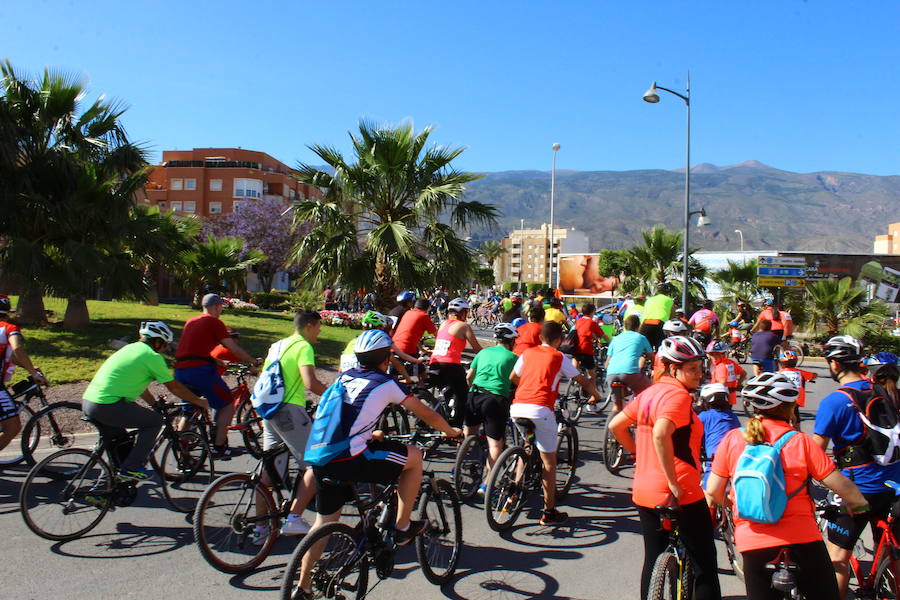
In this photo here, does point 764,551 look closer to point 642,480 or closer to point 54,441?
point 642,480

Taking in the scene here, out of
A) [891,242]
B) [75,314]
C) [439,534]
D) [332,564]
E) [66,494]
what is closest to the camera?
[332,564]

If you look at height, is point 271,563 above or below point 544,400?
below

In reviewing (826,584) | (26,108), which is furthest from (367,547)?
(26,108)

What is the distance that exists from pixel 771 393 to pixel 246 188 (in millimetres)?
70602

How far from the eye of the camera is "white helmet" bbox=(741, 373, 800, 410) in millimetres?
3277

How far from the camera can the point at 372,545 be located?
4043 mm

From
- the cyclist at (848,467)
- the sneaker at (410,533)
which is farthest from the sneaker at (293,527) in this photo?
the cyclist at (848,467)

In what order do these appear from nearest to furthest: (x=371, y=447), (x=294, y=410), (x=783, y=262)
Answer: (x=371, y=447), (x=294, y=410), (x=783, y=262)

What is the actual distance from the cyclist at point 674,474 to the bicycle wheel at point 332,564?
5.38ft

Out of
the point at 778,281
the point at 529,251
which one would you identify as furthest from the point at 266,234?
the point at 529,251

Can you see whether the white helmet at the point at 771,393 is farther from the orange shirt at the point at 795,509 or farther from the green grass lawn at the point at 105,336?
the green grass lawn at the point at 105,336

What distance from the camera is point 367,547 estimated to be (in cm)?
402

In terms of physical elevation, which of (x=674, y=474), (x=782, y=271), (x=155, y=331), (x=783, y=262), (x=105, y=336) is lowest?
(x=105, y=336)

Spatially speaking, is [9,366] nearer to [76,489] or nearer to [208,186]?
[76,489]
